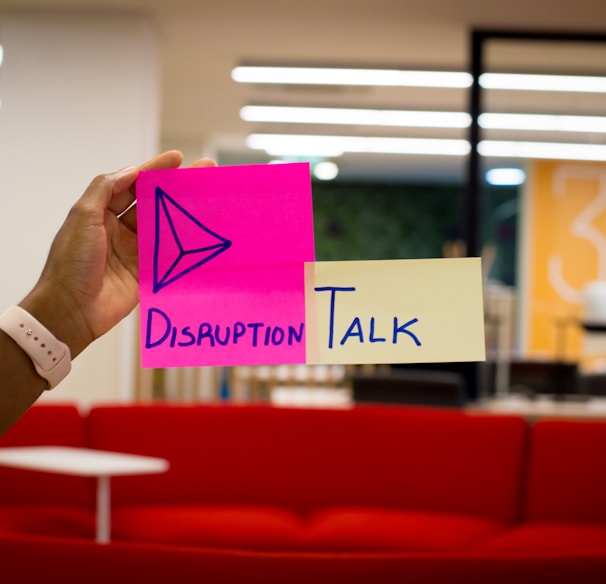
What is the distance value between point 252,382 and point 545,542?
14.3 ft

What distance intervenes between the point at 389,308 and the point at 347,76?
242 inches

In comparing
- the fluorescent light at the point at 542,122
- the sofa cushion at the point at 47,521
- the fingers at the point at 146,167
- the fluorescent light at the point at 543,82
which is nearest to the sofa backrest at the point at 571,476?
the sofa cushion at the point at 47,521

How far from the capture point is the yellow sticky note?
851 mm

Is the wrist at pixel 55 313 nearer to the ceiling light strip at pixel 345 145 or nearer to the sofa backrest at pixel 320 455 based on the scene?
the sofa backrest at pixel 320 455

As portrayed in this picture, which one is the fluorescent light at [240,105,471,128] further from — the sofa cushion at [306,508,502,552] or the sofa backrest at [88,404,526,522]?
the sofa cushion at [306,508,502,552]

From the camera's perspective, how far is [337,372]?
8086 millimetres

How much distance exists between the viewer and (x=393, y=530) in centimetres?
354

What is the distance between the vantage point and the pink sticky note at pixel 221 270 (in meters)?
0.85

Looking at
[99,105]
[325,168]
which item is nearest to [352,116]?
[325,168]

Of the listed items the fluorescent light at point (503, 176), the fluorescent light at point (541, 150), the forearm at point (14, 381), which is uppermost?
the fluorescent light at point (541, 150)

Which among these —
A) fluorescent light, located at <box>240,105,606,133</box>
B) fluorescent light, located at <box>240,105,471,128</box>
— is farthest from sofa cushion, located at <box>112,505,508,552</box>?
fluorescent light, located at <box>240,105,471,128</box>

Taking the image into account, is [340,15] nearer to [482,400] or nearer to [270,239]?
[482,400]

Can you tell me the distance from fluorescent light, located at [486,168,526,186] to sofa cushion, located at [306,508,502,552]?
2506 millimetres

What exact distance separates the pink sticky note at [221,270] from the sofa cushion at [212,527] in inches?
105
